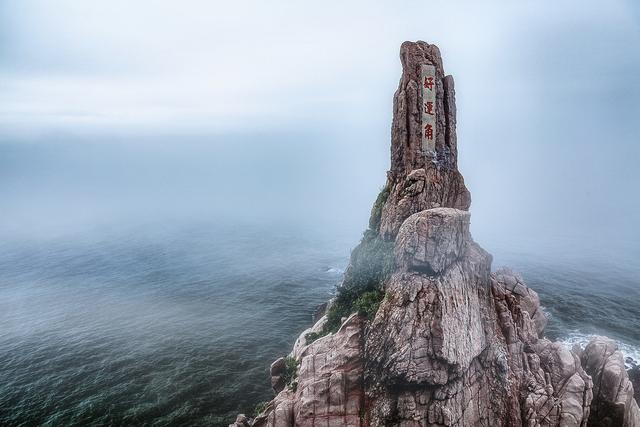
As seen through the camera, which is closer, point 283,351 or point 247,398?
point 247,398

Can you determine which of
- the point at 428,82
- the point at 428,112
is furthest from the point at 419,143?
the point at 428,82

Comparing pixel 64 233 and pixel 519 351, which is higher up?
pixel 519 351

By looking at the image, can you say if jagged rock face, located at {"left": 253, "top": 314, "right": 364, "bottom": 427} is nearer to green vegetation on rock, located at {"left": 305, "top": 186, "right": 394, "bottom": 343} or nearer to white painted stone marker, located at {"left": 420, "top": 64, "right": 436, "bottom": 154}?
green vegetation on rock, located at {"left": 305, "top": 186, "right": 394, "bottom": 343}

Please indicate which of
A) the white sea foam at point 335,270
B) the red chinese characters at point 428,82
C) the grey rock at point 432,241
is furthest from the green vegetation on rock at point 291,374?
the white sea foam at point 335,270

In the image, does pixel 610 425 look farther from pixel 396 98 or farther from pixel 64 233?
pixel 64 233

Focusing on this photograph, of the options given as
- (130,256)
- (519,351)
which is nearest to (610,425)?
(519,351)

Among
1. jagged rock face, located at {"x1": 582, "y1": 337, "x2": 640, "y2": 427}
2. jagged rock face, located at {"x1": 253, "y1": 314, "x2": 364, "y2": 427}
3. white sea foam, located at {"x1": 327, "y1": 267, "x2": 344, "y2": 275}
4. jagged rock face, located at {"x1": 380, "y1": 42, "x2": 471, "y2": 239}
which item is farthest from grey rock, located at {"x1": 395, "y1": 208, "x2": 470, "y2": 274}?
white sea foam, located at {"x1": 327, "y1": 267, "x2": 344, "y2": 275}

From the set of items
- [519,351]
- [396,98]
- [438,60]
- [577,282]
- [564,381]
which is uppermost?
[438,60]

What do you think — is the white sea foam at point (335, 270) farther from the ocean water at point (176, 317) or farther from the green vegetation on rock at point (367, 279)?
the green vegetation on rock at point (367, 279)
